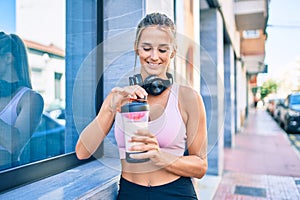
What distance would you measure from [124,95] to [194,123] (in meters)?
0.31

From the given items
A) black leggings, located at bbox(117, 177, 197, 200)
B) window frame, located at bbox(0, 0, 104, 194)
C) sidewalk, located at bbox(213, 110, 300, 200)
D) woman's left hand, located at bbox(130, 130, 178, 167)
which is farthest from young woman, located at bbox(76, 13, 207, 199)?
sidewalk, located at bbox(213, 110, 300, 200)

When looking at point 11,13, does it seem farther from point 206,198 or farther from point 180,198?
point 206,198

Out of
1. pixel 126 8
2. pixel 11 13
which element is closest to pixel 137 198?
pixel 11 13

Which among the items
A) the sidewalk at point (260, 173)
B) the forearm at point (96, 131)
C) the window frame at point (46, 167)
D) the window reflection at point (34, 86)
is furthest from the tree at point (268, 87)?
the forearm at point (96, 131)

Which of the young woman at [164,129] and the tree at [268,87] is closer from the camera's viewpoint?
the young woman at [164,129]

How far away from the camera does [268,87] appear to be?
49062mm

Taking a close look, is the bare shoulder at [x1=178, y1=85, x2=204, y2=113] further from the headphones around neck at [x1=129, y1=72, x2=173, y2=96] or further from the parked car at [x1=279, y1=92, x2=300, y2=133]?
the parked car at [x1=279, y1=92, x2=300, y2=133]

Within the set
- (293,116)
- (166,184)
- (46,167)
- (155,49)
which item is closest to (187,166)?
(166,184)

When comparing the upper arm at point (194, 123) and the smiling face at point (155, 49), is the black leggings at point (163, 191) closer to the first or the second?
the upper arm at point (194, 123)

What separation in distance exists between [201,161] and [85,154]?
1.58 feet

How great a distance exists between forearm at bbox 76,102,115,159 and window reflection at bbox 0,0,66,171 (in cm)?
43

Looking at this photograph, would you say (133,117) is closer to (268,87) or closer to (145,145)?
(145,145)

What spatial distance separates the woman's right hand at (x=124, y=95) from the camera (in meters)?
0.88

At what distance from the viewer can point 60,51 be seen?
1728 millimetres
